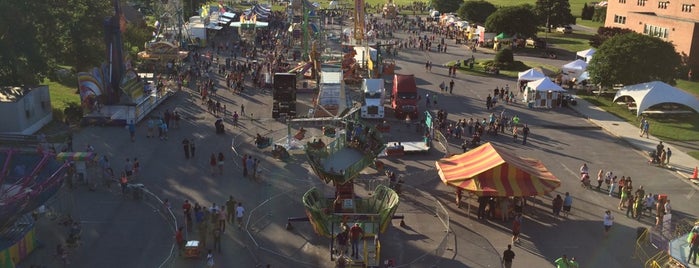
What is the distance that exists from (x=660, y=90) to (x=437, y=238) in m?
26.7

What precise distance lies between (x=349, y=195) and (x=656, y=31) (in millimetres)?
52354

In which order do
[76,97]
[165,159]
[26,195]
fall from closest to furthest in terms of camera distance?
[26,195], [165,159], [76,97]

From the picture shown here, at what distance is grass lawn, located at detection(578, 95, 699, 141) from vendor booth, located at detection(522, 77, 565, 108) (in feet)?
10.9

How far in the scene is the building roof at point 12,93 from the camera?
118ft

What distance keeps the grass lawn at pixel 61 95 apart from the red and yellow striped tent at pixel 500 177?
2809 centimetres

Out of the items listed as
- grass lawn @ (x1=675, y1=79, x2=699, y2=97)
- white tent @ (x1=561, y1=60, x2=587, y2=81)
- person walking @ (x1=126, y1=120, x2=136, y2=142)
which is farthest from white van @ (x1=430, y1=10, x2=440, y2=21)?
person walking @ (x1=126, y1=120, x2=136, y2=142)

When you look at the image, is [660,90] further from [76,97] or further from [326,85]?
[76,97]

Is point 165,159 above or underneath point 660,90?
underneath

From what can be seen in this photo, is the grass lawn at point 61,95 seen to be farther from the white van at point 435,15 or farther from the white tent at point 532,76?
the white van at point 435,15

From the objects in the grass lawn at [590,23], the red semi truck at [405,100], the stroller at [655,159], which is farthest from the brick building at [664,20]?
the red semi truck at [405,100]

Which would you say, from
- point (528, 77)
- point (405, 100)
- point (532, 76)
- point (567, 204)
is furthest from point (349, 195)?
point (532, 76)

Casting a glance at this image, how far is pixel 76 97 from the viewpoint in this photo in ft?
151

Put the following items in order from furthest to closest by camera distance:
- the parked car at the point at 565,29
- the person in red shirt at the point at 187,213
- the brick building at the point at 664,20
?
the parked car at the point at 565,29 → the brick building at the point at 664,20 → the person in red shirt at the point at 187,213

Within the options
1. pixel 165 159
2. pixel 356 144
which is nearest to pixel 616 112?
pixel 356 144
